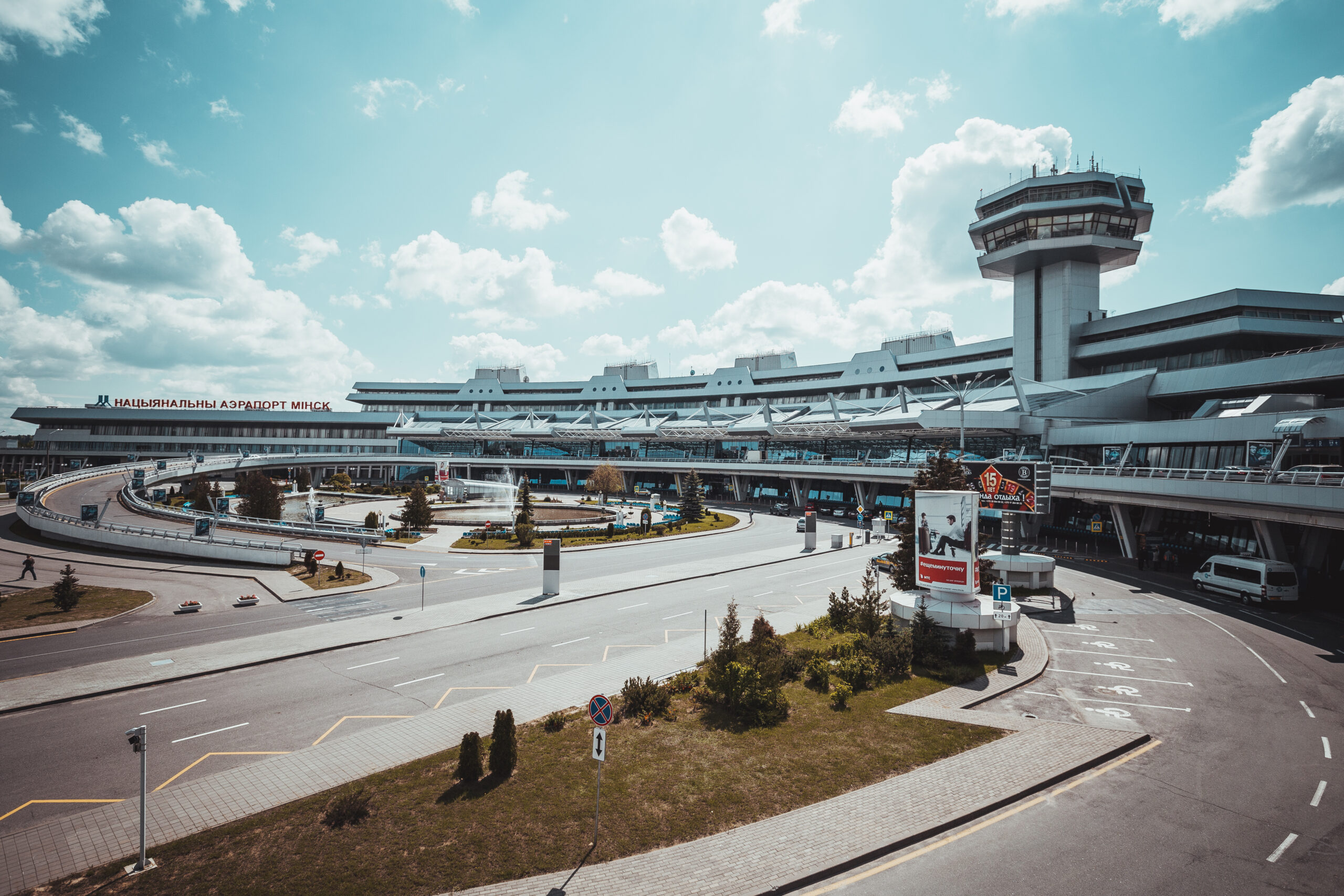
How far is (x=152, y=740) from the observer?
13.9 metres

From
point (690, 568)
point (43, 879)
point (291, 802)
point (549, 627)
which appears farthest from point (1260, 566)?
point (43, 879)

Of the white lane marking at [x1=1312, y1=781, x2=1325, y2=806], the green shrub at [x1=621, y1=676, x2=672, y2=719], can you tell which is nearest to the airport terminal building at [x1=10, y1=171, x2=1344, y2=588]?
the white lane marking at [x1=1312, y1=781, x2=1325, y2=806]

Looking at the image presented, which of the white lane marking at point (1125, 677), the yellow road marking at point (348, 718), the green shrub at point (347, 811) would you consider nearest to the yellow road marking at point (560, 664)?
the yellow road marking at point (348, 718)

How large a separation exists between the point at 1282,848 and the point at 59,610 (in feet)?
128

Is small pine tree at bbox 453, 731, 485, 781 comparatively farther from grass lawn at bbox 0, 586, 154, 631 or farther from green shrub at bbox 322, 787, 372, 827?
grass lawn at bbox 0, 586, 154, 631

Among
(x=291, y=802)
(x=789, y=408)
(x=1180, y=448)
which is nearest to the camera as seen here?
(x=291, y=802)

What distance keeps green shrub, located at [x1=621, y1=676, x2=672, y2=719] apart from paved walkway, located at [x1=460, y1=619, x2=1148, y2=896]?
4.91 meters

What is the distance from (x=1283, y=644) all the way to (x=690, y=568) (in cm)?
2516

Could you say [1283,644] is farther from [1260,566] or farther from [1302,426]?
[1302,426]

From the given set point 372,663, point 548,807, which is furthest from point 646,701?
point 372,663

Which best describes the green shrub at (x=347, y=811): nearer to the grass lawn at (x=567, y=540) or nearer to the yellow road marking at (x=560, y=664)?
the yellow road marking at (x=560, y=664)

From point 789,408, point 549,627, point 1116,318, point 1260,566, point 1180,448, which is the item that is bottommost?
point 549,627

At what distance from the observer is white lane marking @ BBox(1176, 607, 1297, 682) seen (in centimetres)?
1834

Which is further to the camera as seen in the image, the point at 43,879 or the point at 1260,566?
the point at 1260,566
